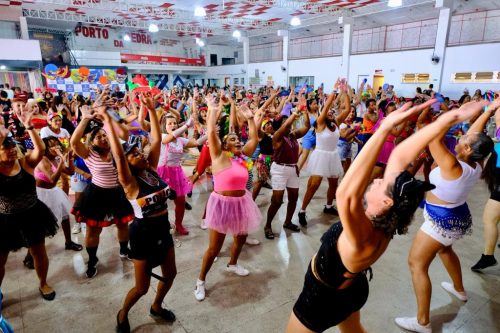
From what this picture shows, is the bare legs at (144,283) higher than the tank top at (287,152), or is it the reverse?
the tank top at (287,152)

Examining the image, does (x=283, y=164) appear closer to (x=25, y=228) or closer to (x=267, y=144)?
(x=267, y=144)

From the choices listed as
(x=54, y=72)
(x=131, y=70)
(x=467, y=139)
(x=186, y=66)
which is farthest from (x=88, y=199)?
(x=186, y=66)

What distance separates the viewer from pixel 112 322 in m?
2.76

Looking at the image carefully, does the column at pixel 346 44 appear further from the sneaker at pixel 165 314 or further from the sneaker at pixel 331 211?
the sneaker at pixel 165 314

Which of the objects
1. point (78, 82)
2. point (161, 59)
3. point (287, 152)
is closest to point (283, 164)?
point (287, 152)

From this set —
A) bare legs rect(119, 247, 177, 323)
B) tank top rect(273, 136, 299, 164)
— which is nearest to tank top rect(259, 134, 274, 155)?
tank top rect(273, 136, 299, 164)

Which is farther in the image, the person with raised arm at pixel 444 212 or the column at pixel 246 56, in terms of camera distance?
the column at pixel 246 56

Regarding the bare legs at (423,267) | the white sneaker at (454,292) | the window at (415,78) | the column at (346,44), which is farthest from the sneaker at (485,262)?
the column at (346,44)

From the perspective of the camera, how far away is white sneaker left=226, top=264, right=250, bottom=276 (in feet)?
11.3

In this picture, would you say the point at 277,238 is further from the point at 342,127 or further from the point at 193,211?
the point at 342,127

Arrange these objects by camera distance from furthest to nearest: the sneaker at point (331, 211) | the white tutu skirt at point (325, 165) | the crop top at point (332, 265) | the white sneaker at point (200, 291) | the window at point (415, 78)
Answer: the window at point (415, 78), the sneaker at point (331, 211), the white tutu skirt at point (325, 165), the white sneaker at point (200, 291), the crop top at point (332, 265)

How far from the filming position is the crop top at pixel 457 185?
Answer: 96.0 inches

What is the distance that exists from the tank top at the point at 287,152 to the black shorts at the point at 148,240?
2.04 meters

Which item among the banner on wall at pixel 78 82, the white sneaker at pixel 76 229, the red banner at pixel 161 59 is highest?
the red banner at pixel 161 59
